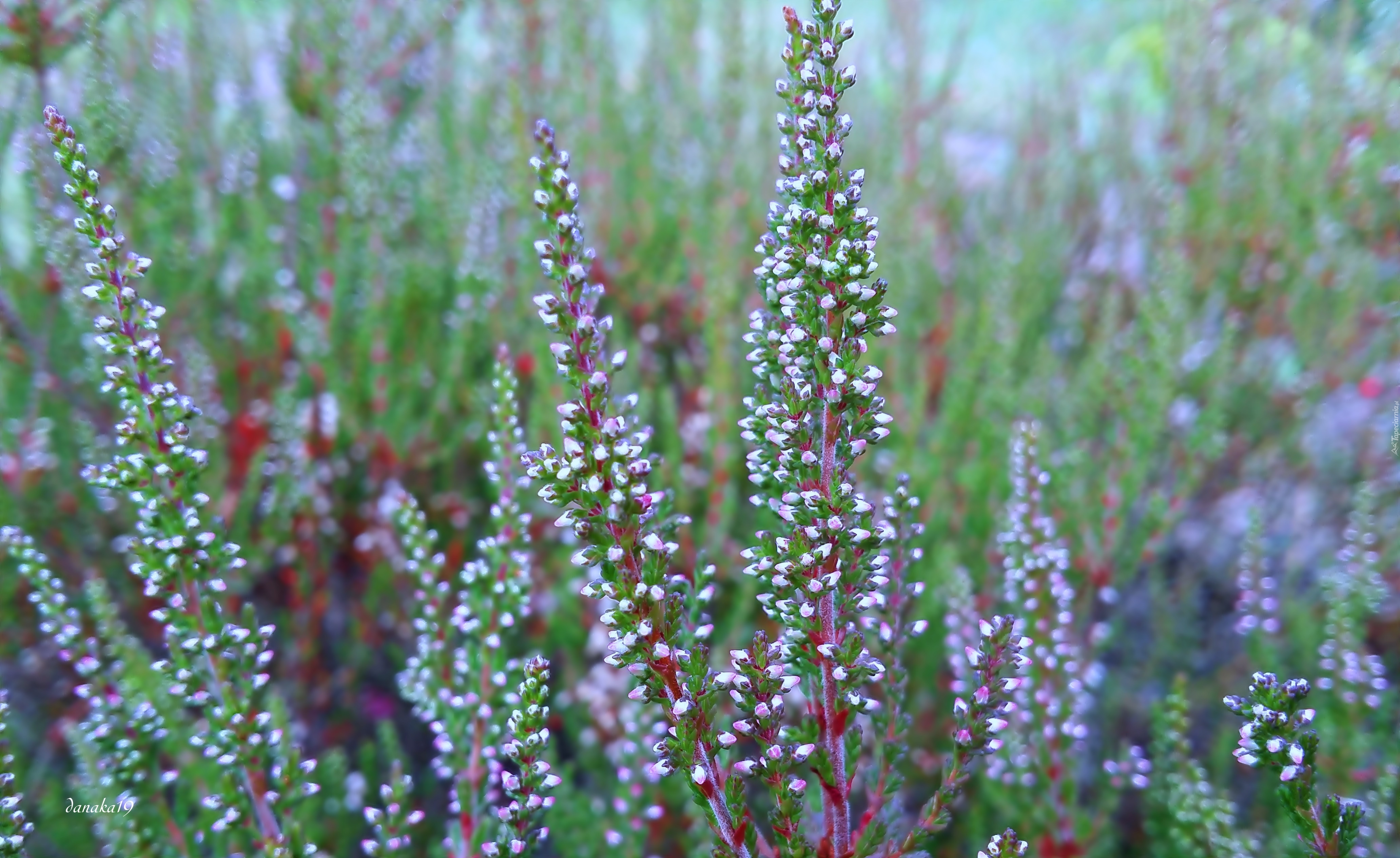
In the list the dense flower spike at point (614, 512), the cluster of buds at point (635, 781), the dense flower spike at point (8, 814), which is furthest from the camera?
the cluster of buds at point (635, 781)

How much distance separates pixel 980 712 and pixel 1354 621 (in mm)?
828

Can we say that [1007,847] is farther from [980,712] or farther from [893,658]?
[893,658]

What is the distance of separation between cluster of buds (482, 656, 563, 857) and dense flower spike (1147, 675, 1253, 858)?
0.73 m

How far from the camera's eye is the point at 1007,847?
811mm

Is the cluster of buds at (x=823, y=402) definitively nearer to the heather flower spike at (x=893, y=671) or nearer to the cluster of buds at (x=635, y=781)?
the heather flower spike at (x=893, y=671)

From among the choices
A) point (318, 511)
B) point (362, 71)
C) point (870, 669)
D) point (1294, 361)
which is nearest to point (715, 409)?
point (318, 511)

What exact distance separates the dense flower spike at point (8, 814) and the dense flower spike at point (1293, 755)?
112 cm

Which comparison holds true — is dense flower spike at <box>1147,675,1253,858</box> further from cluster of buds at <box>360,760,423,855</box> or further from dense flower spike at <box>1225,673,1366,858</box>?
cluster of buds at <box>360,760,423,855</box>

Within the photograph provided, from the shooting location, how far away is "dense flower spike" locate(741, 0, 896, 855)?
0.84m

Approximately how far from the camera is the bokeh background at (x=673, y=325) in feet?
5.65

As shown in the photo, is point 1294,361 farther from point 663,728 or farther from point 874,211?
point 663,728

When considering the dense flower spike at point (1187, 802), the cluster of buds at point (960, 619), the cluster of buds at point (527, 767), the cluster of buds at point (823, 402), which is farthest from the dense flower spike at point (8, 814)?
the dense flower spike at point (1187, 802)

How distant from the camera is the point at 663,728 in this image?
4.08ft

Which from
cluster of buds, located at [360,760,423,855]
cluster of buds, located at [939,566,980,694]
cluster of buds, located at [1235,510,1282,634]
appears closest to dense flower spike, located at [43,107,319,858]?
cluster of buds, located at [360,760,423,855]
